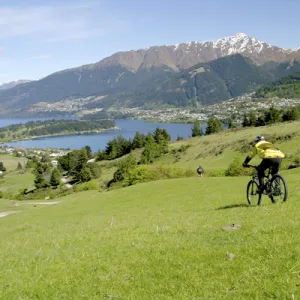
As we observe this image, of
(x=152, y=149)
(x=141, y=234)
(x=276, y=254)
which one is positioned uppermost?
(x=276, y=254)

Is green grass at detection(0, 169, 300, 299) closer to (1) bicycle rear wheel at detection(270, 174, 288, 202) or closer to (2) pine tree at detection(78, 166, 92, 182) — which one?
(1) bicycle rear wheel at detection(270, 174, 288, 202)

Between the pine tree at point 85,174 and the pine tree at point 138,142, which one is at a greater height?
the pine tree at point 138,142

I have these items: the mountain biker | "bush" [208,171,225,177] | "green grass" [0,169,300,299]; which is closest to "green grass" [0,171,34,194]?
"bush" [208,171,225,177]

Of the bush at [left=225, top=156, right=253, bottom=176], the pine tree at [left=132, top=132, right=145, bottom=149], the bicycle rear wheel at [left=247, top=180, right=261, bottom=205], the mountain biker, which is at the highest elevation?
the mountain biker

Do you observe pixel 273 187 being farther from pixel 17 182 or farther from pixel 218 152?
pixel 17 182

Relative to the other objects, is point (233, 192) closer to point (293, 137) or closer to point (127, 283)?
point (127, 283)

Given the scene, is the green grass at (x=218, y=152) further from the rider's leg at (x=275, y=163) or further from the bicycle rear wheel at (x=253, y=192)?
the rider's leg at (x=275, y=163)

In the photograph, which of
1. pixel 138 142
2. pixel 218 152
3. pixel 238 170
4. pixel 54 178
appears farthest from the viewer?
pixel 138 142

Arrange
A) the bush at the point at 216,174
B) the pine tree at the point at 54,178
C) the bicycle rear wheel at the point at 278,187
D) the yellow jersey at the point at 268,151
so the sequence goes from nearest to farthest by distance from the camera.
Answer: the yellow jersey at the point at 268,151
the bicycle rear wheel at the point at 278,187
the bush at the point at 216,174
the pine tree at the point at 54,178

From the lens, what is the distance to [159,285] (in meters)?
9.09

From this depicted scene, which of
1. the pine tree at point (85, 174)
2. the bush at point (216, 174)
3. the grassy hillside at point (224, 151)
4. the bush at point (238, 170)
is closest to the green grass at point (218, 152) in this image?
the grassy hillside at point (224, 151)

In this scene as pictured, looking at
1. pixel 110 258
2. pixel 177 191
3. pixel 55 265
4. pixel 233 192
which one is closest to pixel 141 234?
pixel 110 258

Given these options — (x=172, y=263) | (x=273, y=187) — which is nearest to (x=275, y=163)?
(x=273, y=187)

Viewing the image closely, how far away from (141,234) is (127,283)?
5.30 metres
